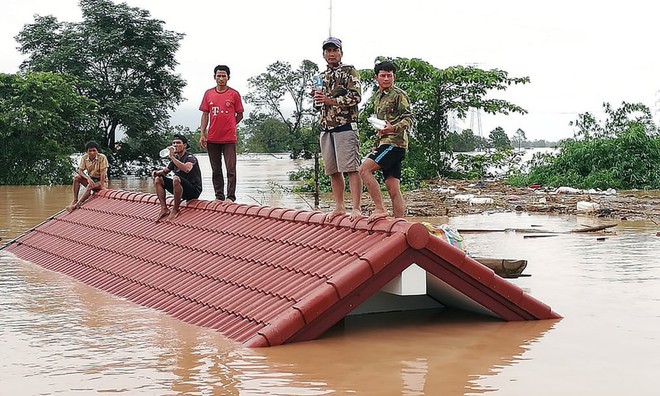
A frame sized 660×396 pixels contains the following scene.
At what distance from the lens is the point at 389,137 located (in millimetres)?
8859

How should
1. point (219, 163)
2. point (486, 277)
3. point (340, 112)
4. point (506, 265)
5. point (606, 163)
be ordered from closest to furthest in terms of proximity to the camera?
point (486, 277) → point (340, 112) → point (506, 265) → point (219, 163) → point (606, 163)

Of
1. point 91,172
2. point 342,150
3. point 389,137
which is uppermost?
point 389,137

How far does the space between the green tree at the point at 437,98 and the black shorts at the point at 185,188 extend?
20502 millimetres

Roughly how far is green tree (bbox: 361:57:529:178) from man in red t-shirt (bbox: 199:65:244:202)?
65.5ft

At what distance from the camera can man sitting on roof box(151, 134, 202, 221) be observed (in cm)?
1162

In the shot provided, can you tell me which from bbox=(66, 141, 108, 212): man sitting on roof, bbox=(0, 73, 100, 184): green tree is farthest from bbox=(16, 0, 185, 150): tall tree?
bbox=(66, 141, 108, 212): man sitting on roof

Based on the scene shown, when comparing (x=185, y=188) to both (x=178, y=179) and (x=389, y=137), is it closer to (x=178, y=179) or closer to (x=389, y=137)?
(x=178, y=179)

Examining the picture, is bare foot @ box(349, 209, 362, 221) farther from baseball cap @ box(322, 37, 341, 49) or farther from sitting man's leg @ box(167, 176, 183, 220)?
sitting man's leg @ box(167, 176, 183, 220)

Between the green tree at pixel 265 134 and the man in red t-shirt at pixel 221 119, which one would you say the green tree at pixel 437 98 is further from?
the green tree at pixel 265 134

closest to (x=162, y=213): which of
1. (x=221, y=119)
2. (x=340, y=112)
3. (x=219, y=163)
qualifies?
(x=219, y=163)

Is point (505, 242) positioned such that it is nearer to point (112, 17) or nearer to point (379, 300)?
point (379, 300)

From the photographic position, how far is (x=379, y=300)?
28.7 ft

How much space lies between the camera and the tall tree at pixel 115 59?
4547cm

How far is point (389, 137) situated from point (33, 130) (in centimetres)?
3035
